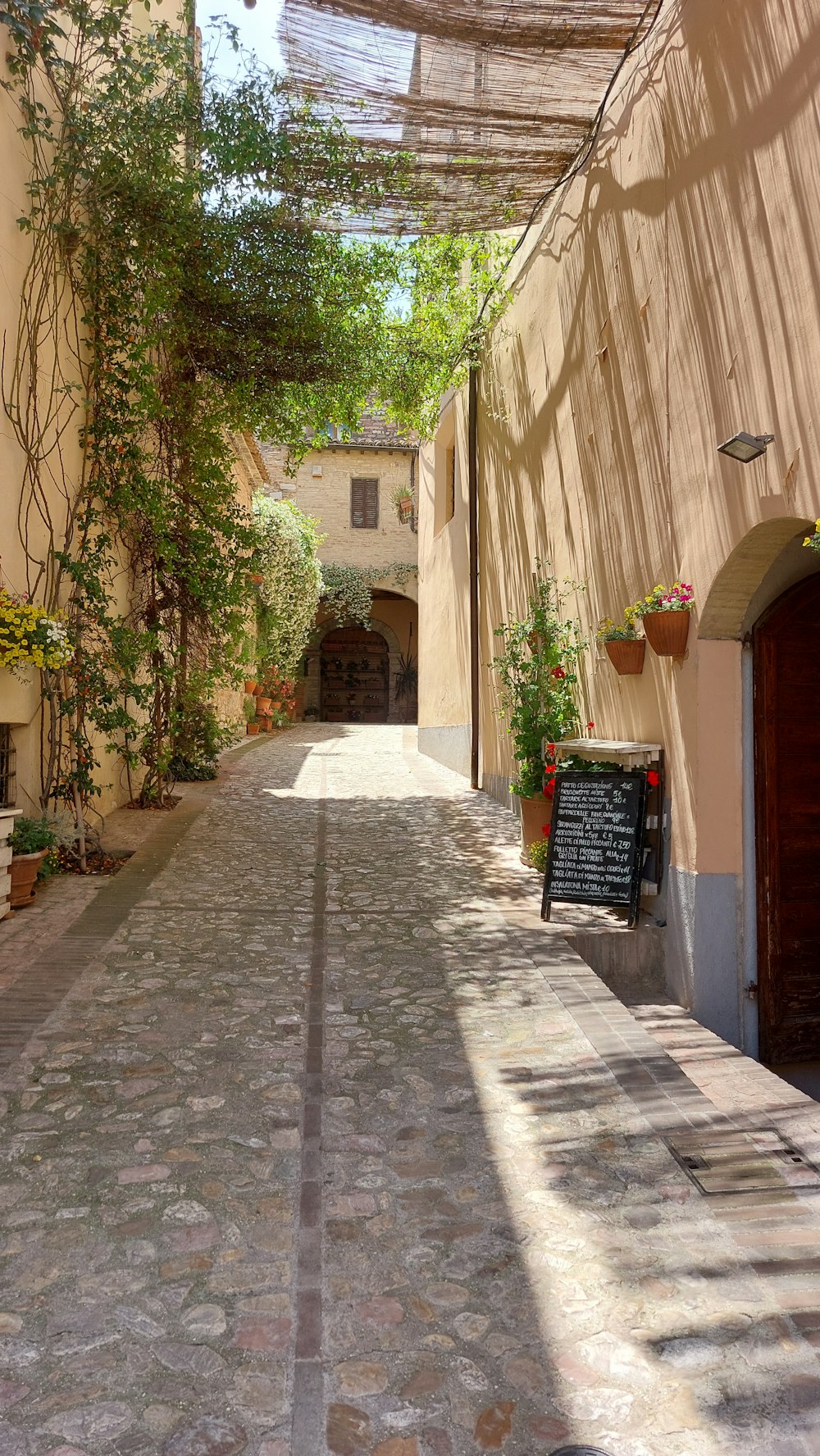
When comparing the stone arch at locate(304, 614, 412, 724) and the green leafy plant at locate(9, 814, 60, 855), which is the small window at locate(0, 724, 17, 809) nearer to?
the green leafy plant at locate(9, 814, 60, 855)

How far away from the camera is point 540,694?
6.87 m

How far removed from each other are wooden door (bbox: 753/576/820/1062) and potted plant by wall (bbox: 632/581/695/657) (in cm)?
35

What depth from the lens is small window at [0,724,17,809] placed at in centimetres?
577

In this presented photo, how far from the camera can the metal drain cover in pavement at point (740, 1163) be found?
2828 millimetres

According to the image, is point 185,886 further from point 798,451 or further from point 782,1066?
point 798,451

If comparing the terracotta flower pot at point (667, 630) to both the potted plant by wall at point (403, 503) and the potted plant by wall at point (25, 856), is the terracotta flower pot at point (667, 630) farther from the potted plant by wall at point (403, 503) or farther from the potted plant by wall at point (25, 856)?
the potted plant by wall at point (403, 503)

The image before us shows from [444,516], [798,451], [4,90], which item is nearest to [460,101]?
[4,90]

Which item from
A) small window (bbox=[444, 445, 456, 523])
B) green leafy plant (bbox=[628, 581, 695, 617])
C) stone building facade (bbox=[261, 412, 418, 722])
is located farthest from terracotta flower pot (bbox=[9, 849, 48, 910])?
stone building facade (bbox=[261, 412, 418, 722])

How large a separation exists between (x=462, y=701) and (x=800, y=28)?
8.59 metres

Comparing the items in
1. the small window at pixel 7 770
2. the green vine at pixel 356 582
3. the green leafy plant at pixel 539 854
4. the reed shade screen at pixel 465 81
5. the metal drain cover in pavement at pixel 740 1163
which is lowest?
the metal drain cover in pavement at pixel 740 1163

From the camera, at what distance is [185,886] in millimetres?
5855

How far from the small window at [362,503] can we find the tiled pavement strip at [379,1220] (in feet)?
61.5

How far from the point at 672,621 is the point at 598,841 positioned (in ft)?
4.17

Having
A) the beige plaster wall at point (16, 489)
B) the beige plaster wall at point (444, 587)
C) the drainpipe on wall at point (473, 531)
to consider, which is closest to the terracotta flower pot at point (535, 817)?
the beige plaster wall at point (16, 489)
